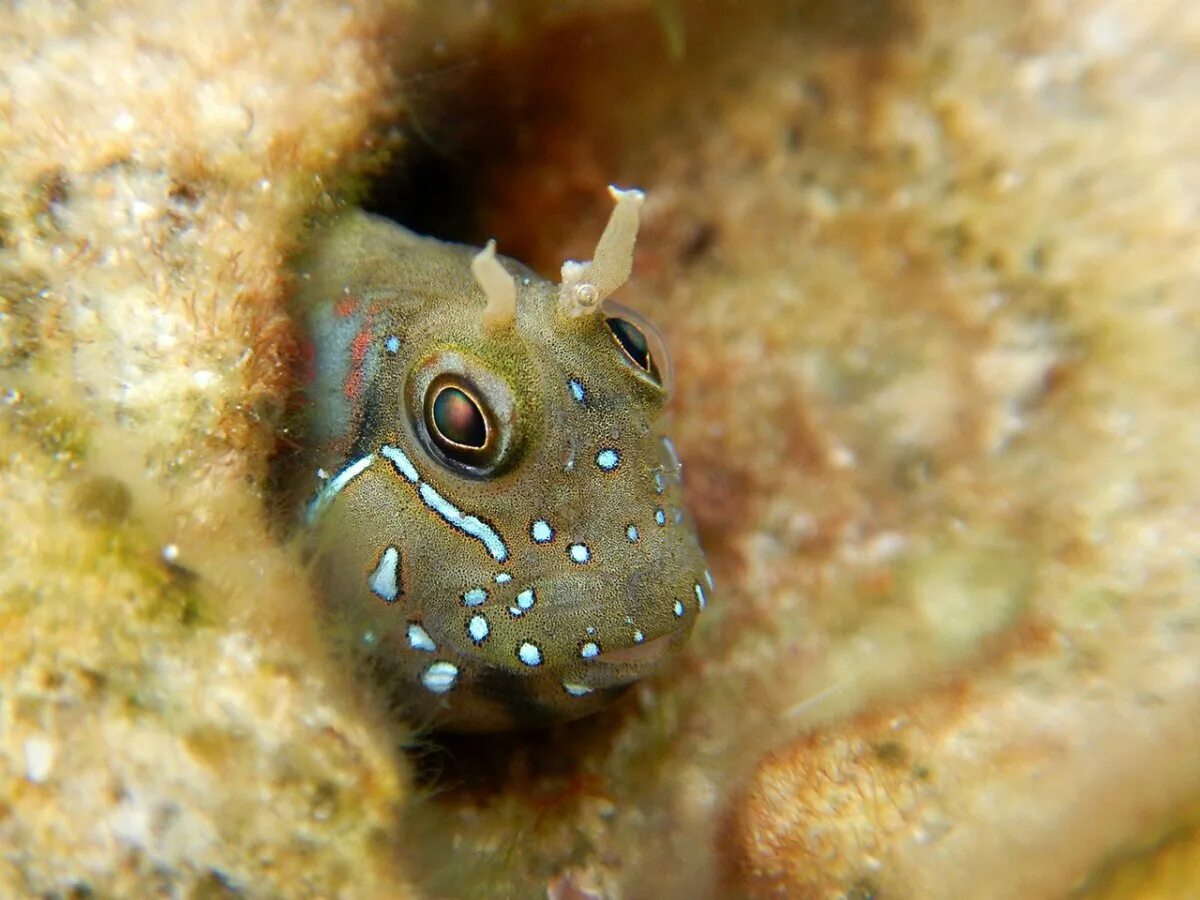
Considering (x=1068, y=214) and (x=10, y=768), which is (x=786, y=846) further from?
(x=1068, y=214)

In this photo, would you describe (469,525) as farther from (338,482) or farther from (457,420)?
(338,482)

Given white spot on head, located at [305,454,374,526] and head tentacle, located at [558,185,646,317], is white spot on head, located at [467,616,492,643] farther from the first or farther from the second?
head tentacle, located at [558,185,646,317]

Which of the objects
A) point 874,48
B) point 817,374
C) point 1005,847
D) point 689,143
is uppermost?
point 874,48

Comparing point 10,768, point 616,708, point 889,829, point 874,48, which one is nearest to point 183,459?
point 10,768

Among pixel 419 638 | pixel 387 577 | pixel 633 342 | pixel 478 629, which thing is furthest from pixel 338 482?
pixel 633 342

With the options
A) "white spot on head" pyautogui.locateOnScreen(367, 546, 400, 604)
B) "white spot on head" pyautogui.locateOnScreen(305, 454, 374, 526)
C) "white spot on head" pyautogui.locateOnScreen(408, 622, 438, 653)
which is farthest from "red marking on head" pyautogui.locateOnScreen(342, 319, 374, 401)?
"white spot on head" pyautogui.locateOnScreen(408, 622, 438, 653)

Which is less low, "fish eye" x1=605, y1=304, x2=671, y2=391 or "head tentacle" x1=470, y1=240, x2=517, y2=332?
"head tentacle" x1=470, y1=240, x2=517, y2=332
